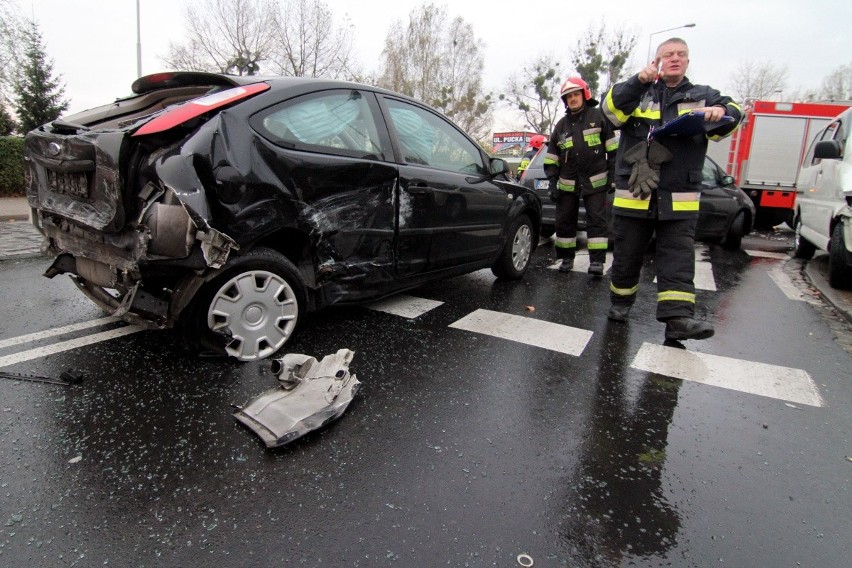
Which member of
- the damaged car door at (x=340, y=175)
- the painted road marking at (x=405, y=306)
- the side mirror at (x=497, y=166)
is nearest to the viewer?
the damaged car door at (x=340, y=175)

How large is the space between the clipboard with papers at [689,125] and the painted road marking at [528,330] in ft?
4.90

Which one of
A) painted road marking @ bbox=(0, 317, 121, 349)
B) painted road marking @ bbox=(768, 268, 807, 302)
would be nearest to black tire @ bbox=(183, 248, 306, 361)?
painted road marking @ bbox=(0, 317, 121, 349)

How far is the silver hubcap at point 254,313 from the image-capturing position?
2.77 m

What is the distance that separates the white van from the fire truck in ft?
14.7

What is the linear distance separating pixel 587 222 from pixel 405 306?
258 centimetres

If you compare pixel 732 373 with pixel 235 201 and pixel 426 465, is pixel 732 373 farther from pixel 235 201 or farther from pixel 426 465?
pixel 235 201

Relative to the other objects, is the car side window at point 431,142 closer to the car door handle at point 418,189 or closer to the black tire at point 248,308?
the car door handle at point 418,189

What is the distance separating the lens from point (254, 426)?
2.25 metres

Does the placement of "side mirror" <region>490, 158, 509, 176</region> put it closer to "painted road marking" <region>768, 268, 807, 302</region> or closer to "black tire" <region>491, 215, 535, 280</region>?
"black tire" <region>491, 215, 535, 280</region>

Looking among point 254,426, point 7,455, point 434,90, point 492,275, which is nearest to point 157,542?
point 254,426

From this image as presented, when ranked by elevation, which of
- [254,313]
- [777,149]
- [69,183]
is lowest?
[254,313]

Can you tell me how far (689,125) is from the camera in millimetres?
A: 3348

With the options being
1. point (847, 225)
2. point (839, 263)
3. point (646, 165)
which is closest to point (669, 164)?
point (646, 165)

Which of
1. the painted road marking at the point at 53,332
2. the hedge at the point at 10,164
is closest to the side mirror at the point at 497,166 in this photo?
the painted road marking at the point at 53,332
